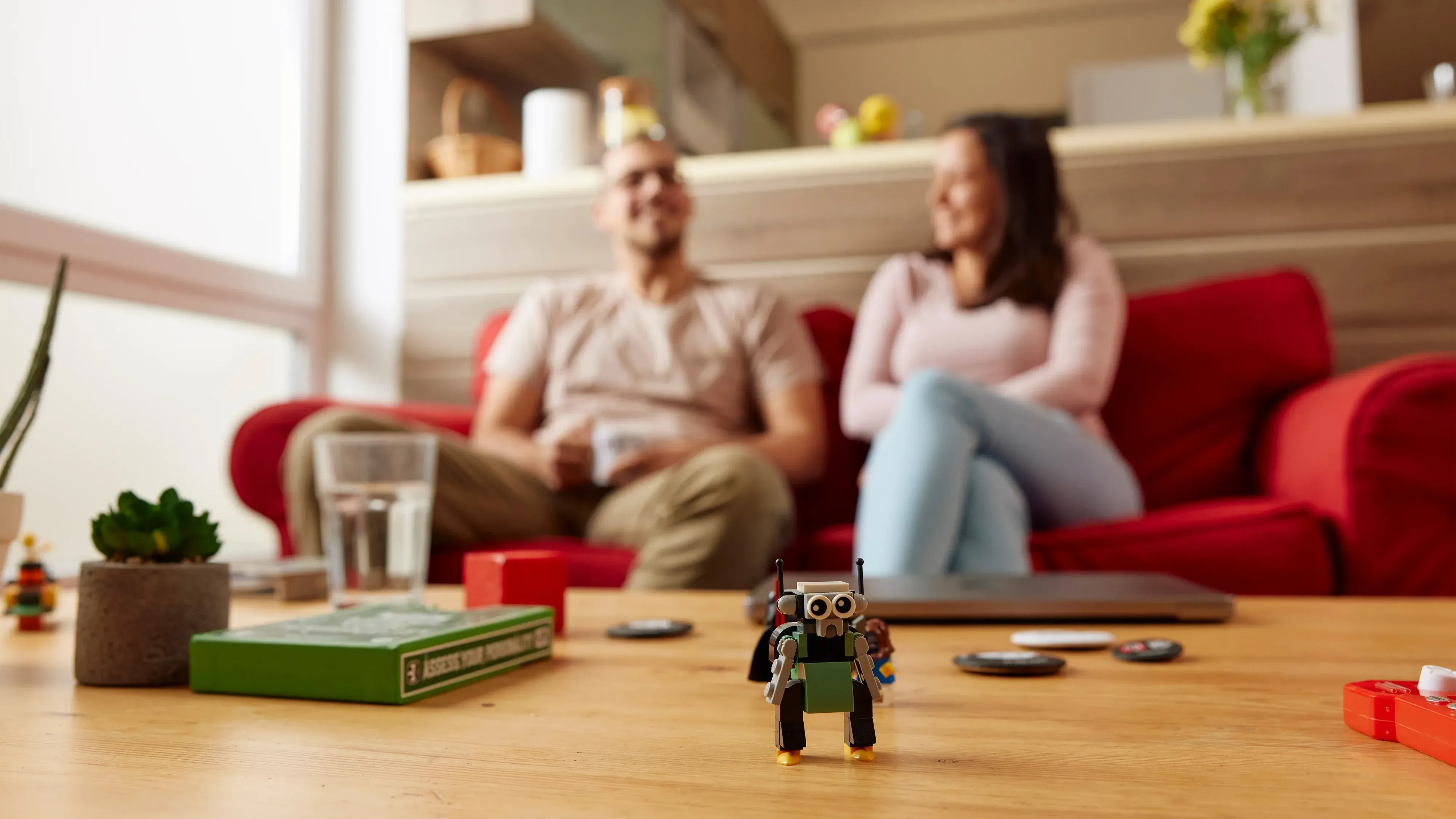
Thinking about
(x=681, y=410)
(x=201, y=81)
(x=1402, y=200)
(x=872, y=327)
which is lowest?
(x=681, y=410)

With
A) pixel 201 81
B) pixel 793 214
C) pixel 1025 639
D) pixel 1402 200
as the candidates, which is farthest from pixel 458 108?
pixel 1025 639

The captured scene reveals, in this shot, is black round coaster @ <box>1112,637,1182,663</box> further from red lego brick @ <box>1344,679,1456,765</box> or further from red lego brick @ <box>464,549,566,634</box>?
red lego brick @ <box>464,549,566,634</box>

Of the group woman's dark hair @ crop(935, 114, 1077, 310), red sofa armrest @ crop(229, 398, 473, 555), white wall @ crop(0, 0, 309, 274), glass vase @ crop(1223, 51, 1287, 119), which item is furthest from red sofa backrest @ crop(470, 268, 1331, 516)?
white wall @ crop(0, 0, 309, 274)

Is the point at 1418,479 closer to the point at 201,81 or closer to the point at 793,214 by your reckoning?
the point at 793,214

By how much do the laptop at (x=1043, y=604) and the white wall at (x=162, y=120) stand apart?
1816 mm

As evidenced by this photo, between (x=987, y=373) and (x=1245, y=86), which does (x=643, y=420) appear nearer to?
(x=987, y=373)

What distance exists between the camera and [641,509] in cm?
164

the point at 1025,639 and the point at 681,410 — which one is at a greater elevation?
the point at 681,410

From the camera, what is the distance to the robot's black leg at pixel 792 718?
0.39m

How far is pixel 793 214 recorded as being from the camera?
7.91 ft

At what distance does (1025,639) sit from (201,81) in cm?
240

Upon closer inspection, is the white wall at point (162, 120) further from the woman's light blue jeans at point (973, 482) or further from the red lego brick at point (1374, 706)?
the red lego brick at point (1374, 706)

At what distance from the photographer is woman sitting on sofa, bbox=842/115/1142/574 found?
1.33 m

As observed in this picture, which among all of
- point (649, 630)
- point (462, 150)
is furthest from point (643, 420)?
point (649, 630)
